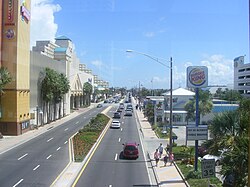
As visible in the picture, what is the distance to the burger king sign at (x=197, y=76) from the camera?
69.8ft

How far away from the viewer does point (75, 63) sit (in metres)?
77.6

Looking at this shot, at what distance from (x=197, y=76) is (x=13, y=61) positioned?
22.0 metres

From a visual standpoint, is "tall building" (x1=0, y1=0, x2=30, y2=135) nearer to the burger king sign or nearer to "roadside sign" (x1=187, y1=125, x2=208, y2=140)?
the burger king sign

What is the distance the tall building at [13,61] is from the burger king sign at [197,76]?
21.5 m

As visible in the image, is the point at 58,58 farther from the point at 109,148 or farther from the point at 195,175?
the point at 195,175

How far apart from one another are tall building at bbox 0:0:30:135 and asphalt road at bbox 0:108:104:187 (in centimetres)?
429

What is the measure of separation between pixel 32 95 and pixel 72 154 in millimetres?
20276

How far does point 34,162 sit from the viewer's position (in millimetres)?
23281

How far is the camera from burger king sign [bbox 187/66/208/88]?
21266 millimetres

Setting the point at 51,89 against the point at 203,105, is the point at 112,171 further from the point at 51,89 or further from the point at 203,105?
the point at 203,105

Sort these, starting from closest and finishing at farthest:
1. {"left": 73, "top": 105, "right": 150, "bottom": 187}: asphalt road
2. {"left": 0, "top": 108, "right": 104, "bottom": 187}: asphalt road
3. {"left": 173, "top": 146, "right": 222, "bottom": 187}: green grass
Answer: {"left": 173, "top": 146, "right": 222, "bottom": 187}: green grass → {"left": 73, "top": 105, "right": 150, "bottom": 187}: asphalt road → {"left": 0, "top": 108, "right": 104, "bottom": 187}: asphalt road

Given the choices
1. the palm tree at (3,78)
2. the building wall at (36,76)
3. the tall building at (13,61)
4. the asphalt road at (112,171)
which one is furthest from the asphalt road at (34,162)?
the building wall at (36,76)

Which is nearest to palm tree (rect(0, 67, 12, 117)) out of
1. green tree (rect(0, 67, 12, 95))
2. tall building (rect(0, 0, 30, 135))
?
green tree (rect(0, 67, 12, 95))

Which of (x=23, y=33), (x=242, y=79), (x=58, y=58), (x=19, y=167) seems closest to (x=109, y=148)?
(x=19, y=167)
